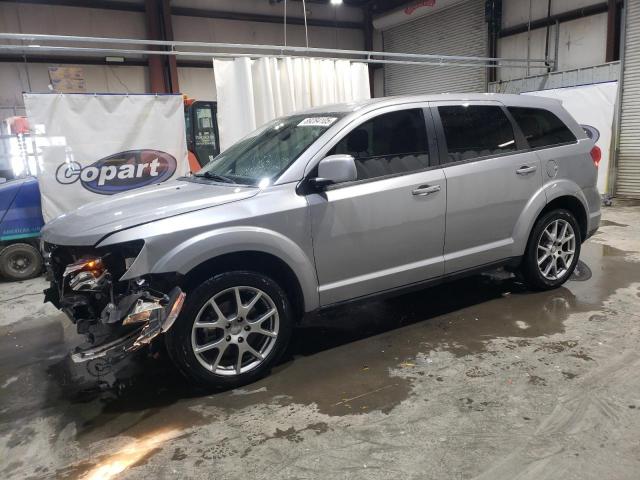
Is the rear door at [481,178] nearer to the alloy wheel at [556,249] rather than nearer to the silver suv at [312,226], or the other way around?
the silver suv at [312,226]

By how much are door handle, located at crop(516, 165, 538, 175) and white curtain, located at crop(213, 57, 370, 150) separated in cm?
303

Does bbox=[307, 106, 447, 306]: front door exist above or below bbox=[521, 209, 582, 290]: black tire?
above

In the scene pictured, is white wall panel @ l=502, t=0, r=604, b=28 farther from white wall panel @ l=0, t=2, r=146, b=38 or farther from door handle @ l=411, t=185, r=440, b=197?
door handle @ l=411, t=185, r=440, b=197

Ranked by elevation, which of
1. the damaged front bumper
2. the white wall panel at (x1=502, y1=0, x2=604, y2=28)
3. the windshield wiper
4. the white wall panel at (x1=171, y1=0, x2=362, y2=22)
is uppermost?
the white wall panel at (x1=171, y1=0, x2=362, y2=22)

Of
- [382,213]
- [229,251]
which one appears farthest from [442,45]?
[229,251]

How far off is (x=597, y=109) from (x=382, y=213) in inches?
318

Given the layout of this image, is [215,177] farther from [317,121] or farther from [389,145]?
[389,145]

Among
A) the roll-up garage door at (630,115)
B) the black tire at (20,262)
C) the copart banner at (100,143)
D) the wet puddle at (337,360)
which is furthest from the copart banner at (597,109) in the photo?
the black tire at (20,262)

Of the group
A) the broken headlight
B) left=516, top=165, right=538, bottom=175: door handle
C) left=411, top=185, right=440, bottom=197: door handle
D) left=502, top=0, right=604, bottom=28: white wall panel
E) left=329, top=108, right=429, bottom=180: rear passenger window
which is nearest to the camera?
the broken headlight

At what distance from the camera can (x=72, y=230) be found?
294 cm

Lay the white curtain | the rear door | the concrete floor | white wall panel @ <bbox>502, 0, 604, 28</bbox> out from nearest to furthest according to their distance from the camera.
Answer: the concrete floor, the rear door, the white curtain, white wall panel @ <bbox>502, 0, 604, 28</bbox>

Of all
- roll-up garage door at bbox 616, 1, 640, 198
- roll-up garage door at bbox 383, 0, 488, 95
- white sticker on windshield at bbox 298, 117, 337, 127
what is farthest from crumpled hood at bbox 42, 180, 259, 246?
roll-up garage door at bbox 383, 0, 488, 95

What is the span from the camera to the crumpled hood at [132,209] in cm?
283

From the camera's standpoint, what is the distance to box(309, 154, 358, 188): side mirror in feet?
10.1
